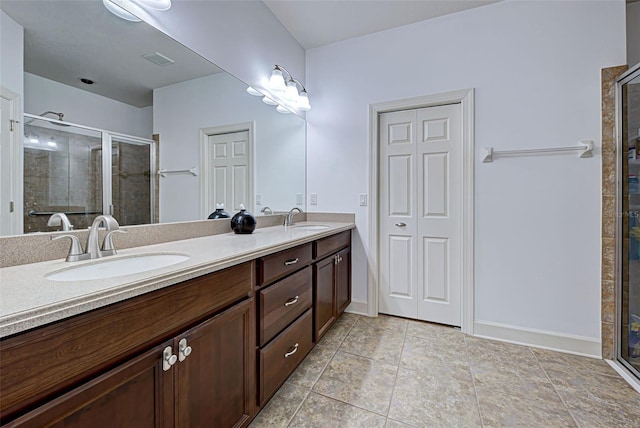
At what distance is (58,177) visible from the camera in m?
1.06

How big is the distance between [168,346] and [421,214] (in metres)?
2.10

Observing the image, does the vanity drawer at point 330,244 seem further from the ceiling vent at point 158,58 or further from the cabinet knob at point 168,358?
the ceiling vent at point 158,58

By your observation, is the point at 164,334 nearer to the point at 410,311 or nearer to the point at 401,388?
the point at 401,388

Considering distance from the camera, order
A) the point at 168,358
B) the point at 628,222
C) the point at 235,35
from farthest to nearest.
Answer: the point at 235,35 < the point at 628,222 < the point at 168,358

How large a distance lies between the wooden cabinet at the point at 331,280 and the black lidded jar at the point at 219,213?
639mm

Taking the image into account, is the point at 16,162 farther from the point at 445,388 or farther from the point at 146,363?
the point at 445,388

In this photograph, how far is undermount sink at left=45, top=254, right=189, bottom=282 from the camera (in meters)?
0.90

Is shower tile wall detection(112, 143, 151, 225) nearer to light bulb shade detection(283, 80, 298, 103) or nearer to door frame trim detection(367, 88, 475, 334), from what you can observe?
light bulb shade detection(283, 80, 298, 103)

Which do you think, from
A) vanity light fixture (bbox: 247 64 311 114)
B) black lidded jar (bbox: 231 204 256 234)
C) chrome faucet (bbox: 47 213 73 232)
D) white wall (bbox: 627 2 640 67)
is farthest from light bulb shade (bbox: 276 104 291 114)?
white wall (bbox: 627 2 640 67)

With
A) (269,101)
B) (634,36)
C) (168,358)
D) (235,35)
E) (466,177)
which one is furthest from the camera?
(269,101)

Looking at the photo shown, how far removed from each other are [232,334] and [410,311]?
1.84 metres

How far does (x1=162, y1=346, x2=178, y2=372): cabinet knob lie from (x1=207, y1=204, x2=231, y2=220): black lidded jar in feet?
3.35

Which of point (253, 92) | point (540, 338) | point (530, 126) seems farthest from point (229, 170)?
point (540, 338)

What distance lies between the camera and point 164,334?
840 mm
